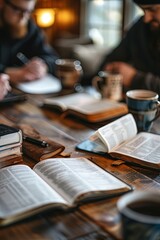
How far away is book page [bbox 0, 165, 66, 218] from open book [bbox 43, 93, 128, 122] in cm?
58

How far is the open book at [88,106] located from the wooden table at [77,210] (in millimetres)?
39

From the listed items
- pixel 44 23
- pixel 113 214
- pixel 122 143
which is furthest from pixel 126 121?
pixel 44 23

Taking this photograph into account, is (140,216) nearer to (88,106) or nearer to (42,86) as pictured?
(88,106)

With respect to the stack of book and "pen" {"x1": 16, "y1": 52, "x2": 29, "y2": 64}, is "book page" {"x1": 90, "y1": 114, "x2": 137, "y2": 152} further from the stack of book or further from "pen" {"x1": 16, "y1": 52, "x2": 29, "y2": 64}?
"pen" {"x1": 16, "y1": 52, "x2": 29, "y2": 64}

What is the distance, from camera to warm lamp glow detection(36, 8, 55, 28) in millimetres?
4703

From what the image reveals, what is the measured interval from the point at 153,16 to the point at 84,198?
1.16 m

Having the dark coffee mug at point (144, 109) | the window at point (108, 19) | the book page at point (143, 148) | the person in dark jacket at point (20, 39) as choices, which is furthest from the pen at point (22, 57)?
the window at point (108, 19)

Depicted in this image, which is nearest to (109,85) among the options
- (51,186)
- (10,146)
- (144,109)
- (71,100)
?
(71,100)

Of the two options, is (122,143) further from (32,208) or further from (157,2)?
(157,2)

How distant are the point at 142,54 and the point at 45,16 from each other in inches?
102

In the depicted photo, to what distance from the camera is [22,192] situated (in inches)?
38.3

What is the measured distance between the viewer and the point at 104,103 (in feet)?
5.74

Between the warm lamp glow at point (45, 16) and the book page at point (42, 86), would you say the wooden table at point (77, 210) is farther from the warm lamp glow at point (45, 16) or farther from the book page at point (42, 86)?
the warm lamp glow at point (45, 16)

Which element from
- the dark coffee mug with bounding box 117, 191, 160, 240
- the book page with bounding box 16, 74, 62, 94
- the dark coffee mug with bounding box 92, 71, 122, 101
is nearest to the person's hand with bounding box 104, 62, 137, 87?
the dark coffee mug with bounding box 92, 71, 122, 101
